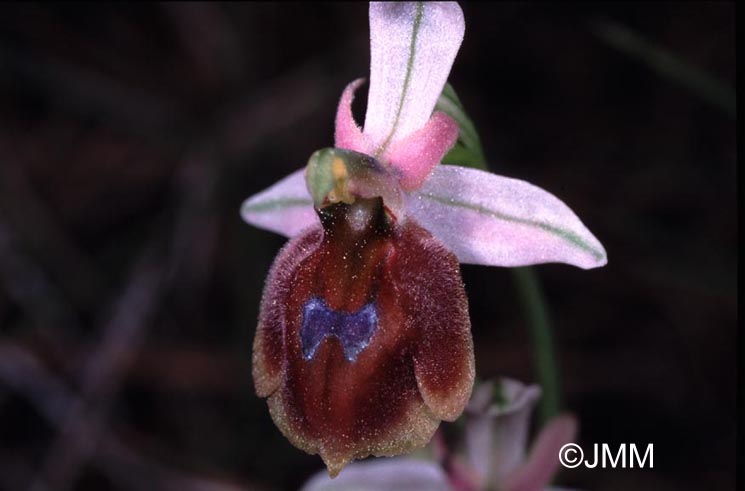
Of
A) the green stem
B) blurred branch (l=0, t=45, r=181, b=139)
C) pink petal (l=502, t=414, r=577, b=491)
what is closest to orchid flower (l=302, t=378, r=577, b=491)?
pink petal (l=502, t=414, r=577, b=491)

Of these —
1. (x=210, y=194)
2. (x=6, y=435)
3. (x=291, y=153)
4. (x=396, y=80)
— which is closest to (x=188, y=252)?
(x=210, y=194)

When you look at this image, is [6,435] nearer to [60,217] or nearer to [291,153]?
[60,217]

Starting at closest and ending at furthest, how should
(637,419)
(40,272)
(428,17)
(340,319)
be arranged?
(340,319), (428,17), (637,419), (40,272)

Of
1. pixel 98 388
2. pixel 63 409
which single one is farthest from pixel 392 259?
pixel 63 409

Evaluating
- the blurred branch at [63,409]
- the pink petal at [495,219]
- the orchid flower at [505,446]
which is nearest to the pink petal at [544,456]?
the orchid flower at [505,446]

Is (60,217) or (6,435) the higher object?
(60,217)
